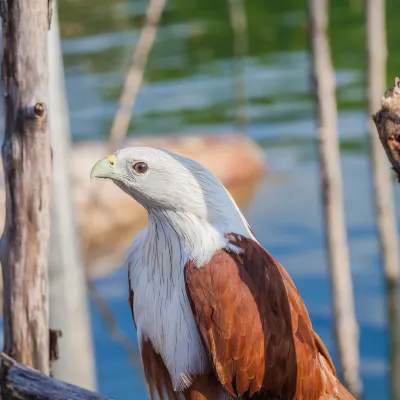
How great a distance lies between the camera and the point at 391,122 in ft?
7.78

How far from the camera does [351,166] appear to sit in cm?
977

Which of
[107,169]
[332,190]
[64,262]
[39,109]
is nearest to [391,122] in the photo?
[107,169]

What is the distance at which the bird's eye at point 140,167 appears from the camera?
300 centimetres

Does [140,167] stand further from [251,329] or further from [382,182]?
[382,182]

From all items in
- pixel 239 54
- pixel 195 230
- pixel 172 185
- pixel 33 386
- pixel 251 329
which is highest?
pixel 239 54

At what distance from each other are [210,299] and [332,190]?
2.35m

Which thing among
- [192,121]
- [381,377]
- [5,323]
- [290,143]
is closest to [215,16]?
[192,121]

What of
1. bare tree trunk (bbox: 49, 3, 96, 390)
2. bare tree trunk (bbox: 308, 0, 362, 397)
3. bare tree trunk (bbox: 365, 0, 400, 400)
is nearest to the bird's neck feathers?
bare tree trunk (bbox: 49, 3, 96, 390)

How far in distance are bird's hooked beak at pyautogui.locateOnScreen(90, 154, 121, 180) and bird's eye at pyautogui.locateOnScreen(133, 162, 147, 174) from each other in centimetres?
5

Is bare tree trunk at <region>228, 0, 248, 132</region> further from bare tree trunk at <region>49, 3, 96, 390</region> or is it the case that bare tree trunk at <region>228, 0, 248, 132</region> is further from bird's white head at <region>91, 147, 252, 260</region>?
bird's white head at <region>91, 147, 252, 260</region>

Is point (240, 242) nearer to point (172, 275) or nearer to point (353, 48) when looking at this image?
point (172, 275)

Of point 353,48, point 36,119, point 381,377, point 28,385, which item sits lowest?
point 381,377

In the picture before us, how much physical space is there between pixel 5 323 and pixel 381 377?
373 cm

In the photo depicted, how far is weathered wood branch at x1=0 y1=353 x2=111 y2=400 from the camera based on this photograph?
3104 mm
